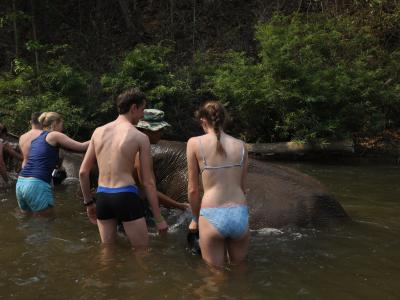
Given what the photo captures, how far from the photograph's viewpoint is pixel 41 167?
6066 mm

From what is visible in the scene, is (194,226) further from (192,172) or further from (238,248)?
(192,172)

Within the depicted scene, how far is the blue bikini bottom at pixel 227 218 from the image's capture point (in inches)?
159

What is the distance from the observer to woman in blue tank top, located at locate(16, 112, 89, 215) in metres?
6.03

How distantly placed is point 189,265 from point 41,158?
7.80 ft

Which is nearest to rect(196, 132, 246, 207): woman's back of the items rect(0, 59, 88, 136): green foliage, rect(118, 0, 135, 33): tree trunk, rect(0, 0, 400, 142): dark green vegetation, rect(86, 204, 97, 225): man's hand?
rect(86, 204, 97, 225): man's hand

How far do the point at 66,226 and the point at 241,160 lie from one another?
3.05 meters

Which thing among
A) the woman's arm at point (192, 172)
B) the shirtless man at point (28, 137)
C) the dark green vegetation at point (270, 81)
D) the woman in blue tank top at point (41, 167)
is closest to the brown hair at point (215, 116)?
the woman's arm at point (192, 172)

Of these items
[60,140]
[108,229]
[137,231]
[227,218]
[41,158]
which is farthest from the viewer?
[41,158]

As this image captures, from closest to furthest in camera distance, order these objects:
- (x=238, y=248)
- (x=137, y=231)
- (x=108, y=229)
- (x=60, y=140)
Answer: (x=238, y=248)
(x=137, y=231)
(x=108, y=229)
(x=60, y=140)

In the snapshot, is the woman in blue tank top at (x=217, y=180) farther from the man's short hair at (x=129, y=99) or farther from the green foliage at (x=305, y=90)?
the green foliage at (x=305, y=90)

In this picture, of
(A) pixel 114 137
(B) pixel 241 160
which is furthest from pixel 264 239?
(A) pixel 114 137

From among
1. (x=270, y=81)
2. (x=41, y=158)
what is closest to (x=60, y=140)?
(x=41, y=158)

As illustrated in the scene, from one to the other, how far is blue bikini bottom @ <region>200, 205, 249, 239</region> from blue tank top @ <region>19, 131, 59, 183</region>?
2.67 m

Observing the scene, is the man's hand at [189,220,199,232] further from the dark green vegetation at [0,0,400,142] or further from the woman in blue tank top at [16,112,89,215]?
the dark green vegetation at [0,0,400,142]
